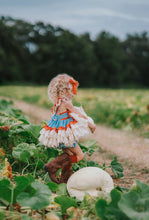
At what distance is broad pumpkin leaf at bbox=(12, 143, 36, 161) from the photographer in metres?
2.49

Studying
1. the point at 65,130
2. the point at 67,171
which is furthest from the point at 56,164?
the point at 65,130

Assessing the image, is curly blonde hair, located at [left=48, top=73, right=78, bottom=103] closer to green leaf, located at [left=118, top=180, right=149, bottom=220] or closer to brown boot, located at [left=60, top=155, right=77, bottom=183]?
brown boot, located at [left=60, top=155, right=77, bottom=183]

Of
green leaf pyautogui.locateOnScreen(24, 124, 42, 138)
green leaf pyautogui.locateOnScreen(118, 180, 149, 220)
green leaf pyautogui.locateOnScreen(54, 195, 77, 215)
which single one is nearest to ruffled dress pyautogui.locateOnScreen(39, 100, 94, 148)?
green leaf pyautogui.locateOnScreen(54, 195, 77, 215)

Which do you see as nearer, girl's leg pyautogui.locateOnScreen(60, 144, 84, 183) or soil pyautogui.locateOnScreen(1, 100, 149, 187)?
girl's leg pyautogui.locateOnScreen(60, 144, 84, 183)

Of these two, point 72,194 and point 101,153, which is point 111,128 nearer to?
point 101,153

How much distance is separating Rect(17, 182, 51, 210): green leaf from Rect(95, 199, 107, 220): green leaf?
293mm

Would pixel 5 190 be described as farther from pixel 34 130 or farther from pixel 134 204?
pixel 34 130

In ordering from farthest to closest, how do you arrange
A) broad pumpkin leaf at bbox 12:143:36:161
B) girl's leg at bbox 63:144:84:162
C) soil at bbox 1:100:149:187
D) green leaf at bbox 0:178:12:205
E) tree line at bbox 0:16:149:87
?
tree line at bbox 0:16:149:87, soil at bbox 1:100:149:187, broad pumpkin leaf at bbox 12:143:36:161, girl's leg at bbox 63:144:84:162, green leaf at bbox 0:178:12:205

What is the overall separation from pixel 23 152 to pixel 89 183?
72cm

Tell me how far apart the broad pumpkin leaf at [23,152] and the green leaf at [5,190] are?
67 centimetres

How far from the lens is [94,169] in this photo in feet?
7.16

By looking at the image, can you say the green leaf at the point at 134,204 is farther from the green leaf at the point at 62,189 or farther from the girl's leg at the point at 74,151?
the girl's leg at the point at 74,151

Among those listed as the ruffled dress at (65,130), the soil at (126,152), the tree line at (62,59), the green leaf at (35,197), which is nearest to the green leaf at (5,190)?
the green leaf at (35,197)

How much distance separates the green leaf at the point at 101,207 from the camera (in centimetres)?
159
